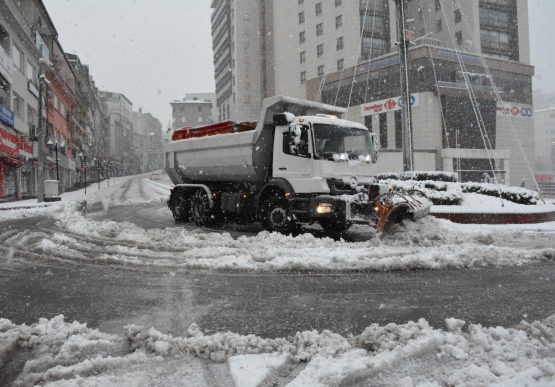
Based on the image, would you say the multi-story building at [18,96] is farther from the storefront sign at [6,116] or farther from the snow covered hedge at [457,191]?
the snow covered hedge at [457,191]

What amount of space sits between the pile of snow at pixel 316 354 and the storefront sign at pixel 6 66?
26720 millimetres

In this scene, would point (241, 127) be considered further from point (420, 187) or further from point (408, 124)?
point (408, 124)

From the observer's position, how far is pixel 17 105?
30812mm

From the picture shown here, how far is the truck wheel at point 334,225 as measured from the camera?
9531mm

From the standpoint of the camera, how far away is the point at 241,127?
11516mm

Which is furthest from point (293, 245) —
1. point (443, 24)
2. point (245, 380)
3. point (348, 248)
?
point (443, 24)

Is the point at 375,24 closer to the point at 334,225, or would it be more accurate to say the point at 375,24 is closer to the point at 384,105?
the point at 384,105

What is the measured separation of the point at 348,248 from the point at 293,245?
1.06 metres

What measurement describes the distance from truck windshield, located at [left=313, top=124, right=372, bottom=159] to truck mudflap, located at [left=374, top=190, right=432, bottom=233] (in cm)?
166

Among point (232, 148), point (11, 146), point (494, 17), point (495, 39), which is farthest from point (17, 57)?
point (494, 17)

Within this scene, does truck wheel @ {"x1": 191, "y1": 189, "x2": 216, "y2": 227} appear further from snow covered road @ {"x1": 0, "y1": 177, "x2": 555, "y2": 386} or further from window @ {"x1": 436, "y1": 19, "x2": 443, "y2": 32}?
window @ {"x1": 436, "y1": 19, "x2": 443, "y2": 32}

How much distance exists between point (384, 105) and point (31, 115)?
105 feet

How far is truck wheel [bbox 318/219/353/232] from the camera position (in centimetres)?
953

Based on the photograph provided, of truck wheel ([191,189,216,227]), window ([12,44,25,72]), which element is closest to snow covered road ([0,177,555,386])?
truck wheel ([191,189,216,227])
